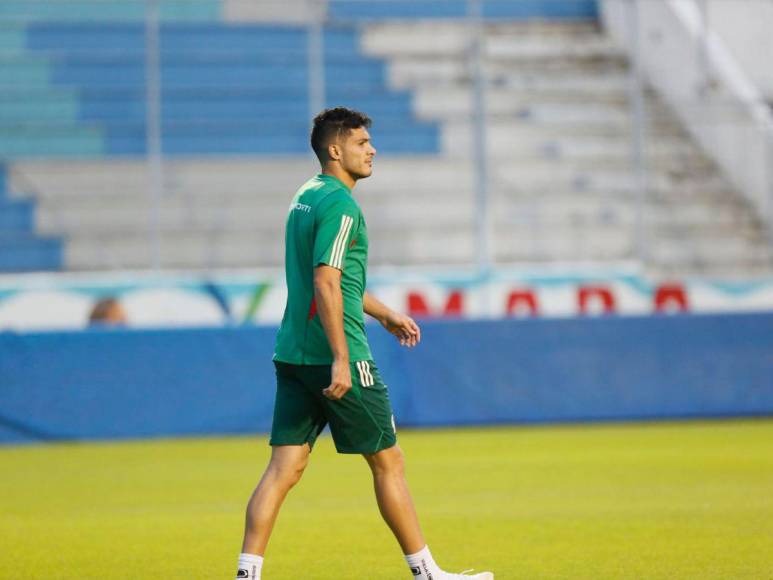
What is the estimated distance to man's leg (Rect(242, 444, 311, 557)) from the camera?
5.75 meters

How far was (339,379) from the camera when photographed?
221 inches

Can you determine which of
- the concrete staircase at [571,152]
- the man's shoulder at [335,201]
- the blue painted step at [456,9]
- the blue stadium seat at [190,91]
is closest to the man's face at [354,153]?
the man's shoulder at [335,201]

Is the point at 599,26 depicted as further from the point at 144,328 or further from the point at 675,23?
the point at 144,328

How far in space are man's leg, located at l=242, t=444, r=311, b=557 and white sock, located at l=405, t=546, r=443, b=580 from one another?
526 mm

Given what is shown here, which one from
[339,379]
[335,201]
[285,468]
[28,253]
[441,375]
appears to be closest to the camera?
[339,379]

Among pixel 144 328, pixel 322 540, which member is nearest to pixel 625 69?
pixel 144 328

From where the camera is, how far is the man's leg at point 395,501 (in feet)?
19.1

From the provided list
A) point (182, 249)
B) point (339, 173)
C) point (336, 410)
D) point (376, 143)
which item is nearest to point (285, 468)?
point (336, 410)

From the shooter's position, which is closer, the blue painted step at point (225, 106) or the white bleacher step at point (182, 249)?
the white bleacher step at point (182, 249)

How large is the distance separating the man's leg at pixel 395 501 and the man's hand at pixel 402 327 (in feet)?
1.94

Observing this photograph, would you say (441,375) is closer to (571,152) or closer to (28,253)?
(28,253)

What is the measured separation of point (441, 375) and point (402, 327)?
9.85 meters

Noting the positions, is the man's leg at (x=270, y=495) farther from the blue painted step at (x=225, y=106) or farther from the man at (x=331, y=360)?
the blue painted step at (x=225, y=106)

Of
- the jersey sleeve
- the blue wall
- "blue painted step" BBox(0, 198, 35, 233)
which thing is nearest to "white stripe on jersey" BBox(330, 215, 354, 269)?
the jersey sleeve
